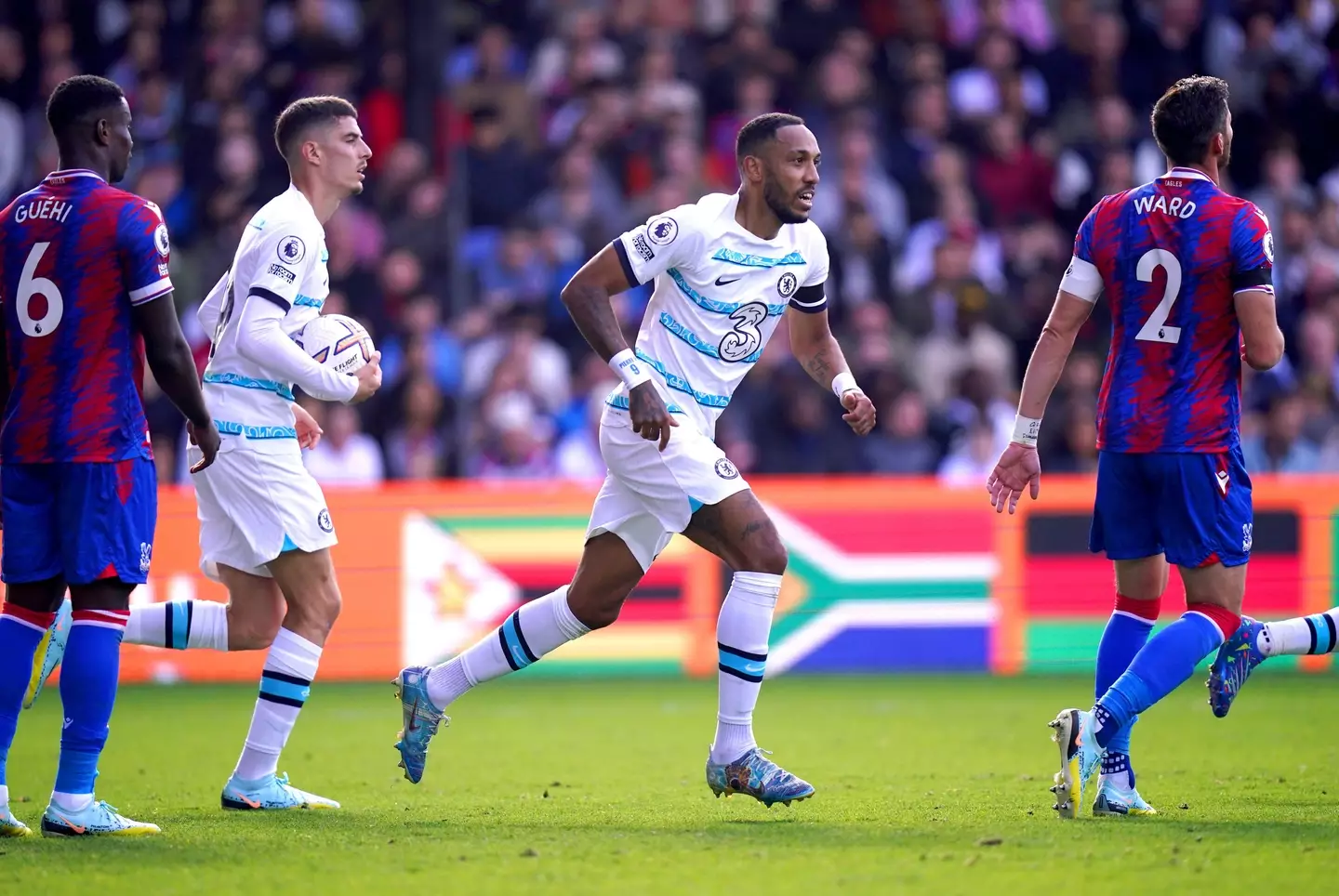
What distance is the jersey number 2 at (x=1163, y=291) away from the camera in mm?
5945

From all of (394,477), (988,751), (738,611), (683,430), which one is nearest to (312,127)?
(683,430)

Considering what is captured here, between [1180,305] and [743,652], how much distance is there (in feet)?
6.59

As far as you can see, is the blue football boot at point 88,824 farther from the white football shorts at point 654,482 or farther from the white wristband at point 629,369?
the white wristband at point 629,369

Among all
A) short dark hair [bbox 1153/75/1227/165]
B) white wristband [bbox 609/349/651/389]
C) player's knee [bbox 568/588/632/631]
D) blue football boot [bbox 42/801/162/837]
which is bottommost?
blue football boot [bbox 42/801/162/837]

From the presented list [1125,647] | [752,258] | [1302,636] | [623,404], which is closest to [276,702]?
[623,404]

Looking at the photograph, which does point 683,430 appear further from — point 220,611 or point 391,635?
point 391,635

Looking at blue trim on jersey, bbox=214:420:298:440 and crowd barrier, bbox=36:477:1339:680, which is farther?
crowd barrier, bbox=36:477:1339:680

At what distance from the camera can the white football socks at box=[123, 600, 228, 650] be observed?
22.7ft

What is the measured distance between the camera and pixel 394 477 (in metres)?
13.7

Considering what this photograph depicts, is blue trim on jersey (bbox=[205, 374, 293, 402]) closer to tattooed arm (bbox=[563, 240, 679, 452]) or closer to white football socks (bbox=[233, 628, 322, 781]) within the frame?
white football socks (bbox=[233, 628, 322, 781])

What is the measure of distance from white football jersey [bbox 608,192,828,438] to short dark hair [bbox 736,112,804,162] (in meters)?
0.20

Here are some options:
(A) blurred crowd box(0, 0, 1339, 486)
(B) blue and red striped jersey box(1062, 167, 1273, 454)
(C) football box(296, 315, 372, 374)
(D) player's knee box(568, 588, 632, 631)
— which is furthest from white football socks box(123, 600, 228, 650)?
(A) blurred crowd box(0, 0, 1339, 486)

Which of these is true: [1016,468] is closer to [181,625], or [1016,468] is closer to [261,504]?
[261,504]

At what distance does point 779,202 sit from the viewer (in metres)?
6.52
